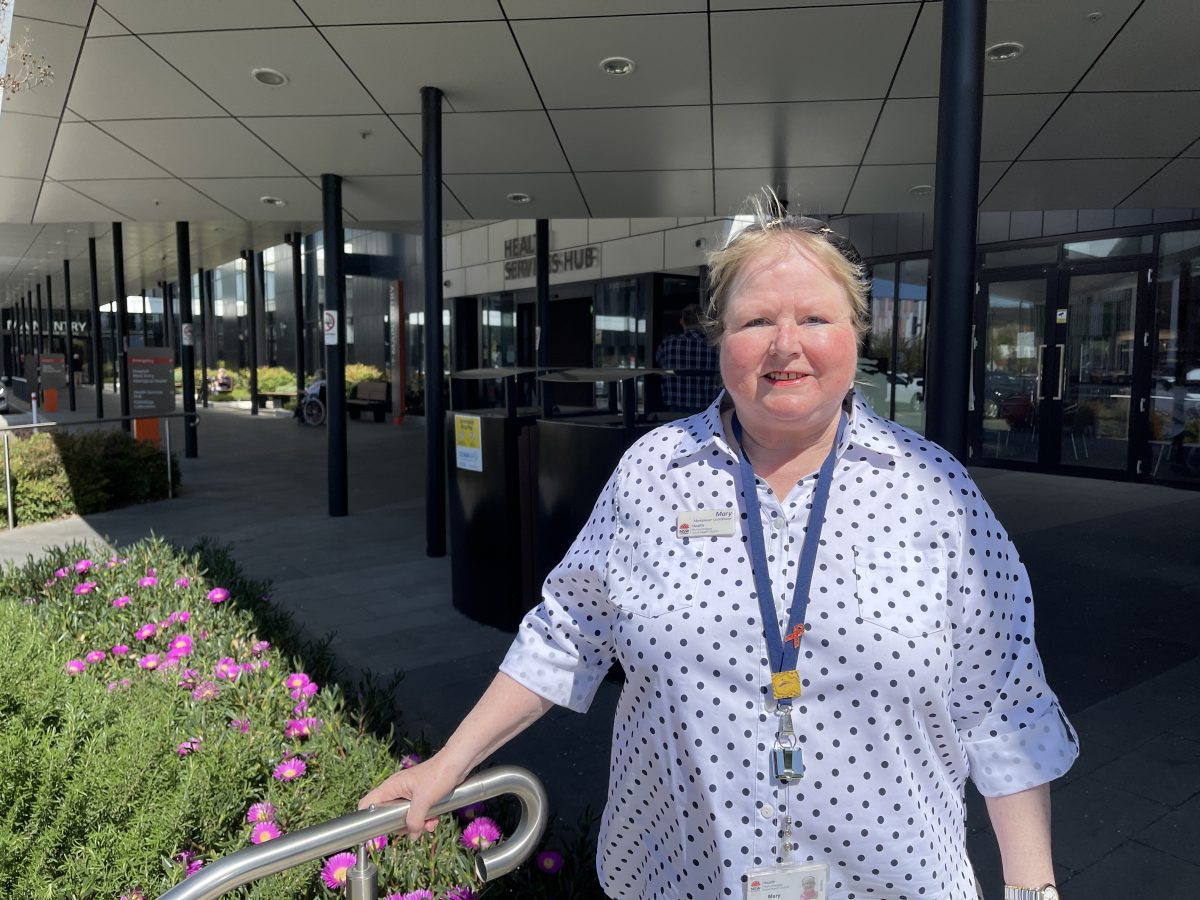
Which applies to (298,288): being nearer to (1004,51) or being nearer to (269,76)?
(269,76)

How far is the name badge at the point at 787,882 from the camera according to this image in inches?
53.5

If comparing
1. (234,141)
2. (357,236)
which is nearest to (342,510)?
(234,141)

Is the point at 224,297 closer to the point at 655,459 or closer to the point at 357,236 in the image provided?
the point at 357,236

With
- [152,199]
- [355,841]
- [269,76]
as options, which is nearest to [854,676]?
[355,841]

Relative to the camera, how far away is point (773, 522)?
143 cm

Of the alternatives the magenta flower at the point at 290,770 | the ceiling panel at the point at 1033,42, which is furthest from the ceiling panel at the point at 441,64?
the magenta flower at the point at 290,770

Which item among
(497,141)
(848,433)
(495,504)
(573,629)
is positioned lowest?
(495,504)

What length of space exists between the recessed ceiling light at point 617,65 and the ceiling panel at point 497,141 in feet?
3.36

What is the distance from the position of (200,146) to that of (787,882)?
8393 mm

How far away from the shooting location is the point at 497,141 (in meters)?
7.68

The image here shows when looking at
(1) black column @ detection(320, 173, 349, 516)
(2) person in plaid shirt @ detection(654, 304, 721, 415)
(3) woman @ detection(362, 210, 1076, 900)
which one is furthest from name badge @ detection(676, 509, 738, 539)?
(1) black column @ detection(320, 173, 349, 516)

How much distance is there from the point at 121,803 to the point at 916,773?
1988mm

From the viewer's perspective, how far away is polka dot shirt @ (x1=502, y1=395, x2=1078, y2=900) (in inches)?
53.2

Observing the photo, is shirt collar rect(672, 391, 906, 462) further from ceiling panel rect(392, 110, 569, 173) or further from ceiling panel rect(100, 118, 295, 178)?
ceiling panel rect(100, 118, 295, 178)
